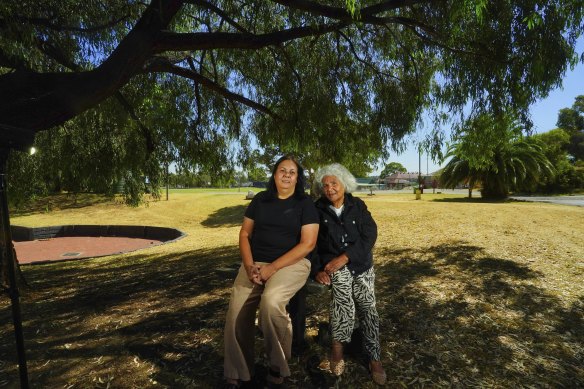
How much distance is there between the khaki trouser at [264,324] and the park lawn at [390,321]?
1.15 feet

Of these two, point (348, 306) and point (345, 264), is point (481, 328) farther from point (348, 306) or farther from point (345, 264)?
point (345, 264)

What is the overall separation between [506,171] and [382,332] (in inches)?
914

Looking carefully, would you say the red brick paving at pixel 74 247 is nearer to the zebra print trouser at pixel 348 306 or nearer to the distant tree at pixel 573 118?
the zebra print trouser at pixel 348 306

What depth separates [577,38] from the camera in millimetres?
4543

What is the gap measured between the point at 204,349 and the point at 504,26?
5.53m

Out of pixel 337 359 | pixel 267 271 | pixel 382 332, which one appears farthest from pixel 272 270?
pixel 382 332

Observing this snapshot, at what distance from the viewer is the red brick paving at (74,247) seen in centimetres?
1453

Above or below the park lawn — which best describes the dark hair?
above

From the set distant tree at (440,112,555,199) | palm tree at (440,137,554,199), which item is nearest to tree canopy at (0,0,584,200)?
distant tree at (440,112,555,199)

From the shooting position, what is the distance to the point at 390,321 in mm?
4312

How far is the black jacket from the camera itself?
331cm

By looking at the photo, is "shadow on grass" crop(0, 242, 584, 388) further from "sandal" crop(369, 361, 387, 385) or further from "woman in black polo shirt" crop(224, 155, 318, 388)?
"woman in black polo shirt" crop(224, 155, 318, 388)

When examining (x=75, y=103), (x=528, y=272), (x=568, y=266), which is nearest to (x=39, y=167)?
(x=75, y=103)

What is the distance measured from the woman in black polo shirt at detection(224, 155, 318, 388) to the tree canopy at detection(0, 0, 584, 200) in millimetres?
1913
